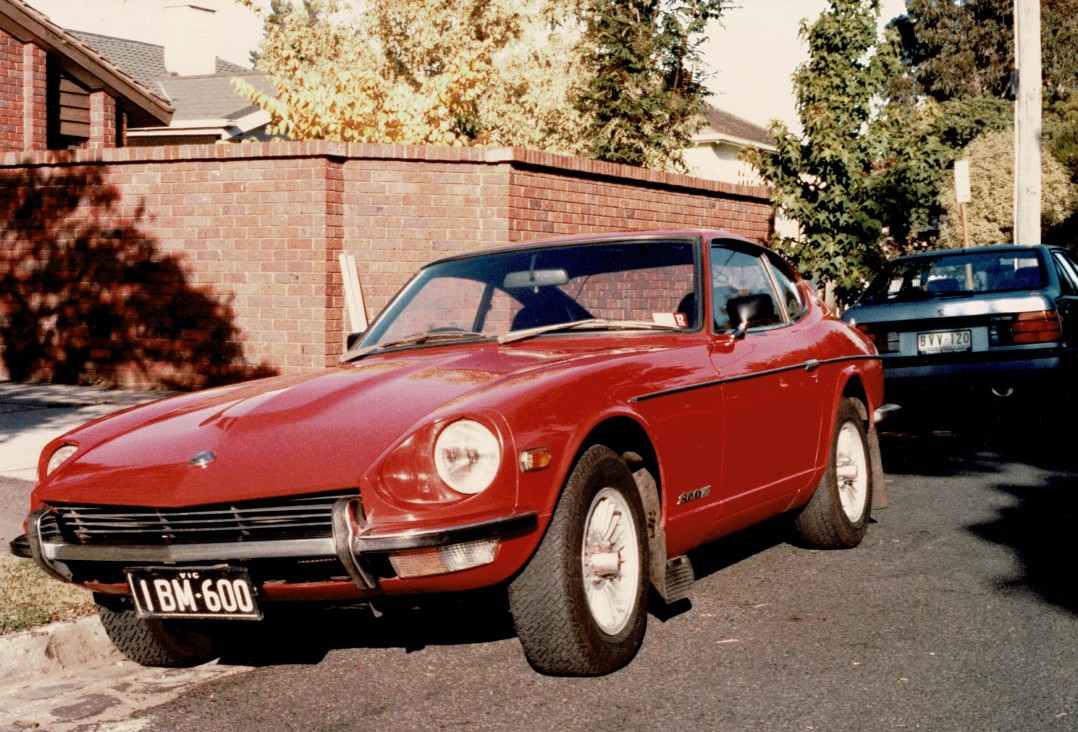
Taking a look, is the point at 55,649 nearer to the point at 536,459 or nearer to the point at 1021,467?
the point at 536,459

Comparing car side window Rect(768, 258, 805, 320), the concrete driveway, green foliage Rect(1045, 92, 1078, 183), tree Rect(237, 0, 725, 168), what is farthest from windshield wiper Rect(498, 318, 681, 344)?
green foliage Rect(1045, 92, 1078, 183)

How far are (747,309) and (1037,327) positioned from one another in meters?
6.00

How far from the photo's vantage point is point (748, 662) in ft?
14.8

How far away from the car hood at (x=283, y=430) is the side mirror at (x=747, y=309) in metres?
0.70

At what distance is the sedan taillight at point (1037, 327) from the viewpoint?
33.5ft

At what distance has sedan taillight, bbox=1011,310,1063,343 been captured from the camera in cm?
1020

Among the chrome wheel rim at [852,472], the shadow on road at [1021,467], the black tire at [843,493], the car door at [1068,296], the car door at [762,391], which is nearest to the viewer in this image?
the car door at [762,391]

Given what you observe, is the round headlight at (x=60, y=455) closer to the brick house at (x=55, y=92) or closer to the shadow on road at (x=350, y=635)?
the shadow on road at (x=350, y=635)

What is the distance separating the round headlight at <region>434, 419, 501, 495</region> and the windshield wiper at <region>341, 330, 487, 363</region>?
1.35m

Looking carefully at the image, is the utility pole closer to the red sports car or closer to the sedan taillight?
the sedan taillight

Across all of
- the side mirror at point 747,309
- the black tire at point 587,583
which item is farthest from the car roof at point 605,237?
the black tire at point 587,583

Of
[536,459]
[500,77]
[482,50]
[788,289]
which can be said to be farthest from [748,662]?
[500,77]

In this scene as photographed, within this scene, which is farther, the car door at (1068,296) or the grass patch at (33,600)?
the car door at (1068,296)

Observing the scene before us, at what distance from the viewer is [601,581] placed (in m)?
4.24
